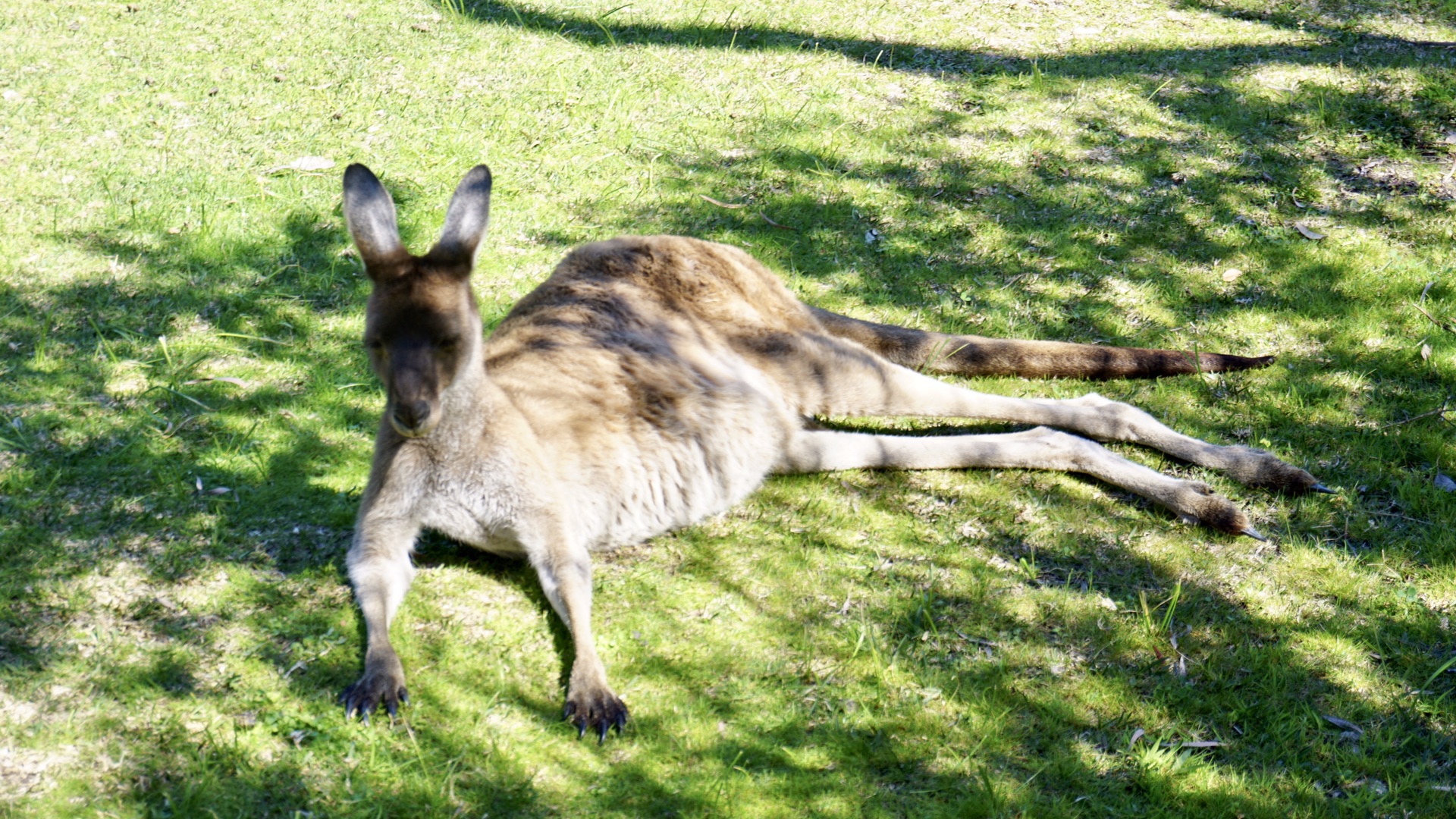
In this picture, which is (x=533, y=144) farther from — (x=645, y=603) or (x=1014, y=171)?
(x=645, y=603)

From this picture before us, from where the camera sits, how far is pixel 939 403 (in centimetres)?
465

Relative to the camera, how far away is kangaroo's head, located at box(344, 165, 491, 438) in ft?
11.1

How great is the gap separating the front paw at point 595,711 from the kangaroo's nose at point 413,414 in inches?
33.7

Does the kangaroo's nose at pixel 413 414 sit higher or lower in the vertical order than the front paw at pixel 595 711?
higher

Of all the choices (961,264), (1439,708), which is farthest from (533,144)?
(1439,708)

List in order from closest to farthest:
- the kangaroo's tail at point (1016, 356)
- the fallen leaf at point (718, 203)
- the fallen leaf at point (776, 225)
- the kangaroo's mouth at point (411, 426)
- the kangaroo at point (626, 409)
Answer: the kangaroo's mouth at point (411, 426), the kangaroo at point (626, 409), the kangaroo's tail at point (1016, 356), the fallen leaf at point (776, 225), the fallen leaf at point (718, 203)

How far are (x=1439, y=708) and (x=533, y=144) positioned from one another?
496 centimetres

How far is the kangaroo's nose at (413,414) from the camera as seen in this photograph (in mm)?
3334

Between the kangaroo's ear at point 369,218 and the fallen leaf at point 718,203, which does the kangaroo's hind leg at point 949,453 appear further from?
the fallen leaf at point 718,203

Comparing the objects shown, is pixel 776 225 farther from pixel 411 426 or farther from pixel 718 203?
pixel 411 426

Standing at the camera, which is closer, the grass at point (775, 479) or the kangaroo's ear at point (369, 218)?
the grass at point (775, 479)

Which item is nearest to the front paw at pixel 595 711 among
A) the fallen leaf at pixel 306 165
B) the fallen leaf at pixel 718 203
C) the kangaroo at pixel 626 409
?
the kangaroo at pixel 626 409

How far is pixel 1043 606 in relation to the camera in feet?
12.6

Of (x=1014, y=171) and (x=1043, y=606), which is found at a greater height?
(x=1014, y=171)
